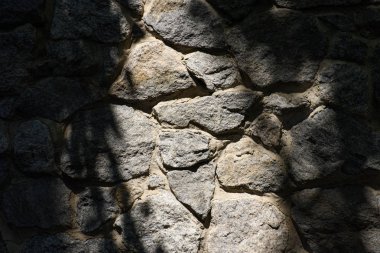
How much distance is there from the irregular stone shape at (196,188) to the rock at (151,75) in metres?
0.30

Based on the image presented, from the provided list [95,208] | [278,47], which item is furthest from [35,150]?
[278,47]

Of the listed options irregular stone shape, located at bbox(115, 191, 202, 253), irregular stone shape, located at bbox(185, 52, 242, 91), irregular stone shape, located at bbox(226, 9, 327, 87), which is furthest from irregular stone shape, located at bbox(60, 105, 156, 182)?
irregular stone shape, located at bbox(226, 9, 327, 87)

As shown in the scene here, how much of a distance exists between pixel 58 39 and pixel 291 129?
35.9 inches

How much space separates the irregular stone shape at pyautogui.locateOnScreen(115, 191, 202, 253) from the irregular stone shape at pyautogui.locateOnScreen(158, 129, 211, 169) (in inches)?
4.7

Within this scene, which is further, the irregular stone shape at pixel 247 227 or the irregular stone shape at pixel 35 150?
the irregular stone shape at pixel 35 150

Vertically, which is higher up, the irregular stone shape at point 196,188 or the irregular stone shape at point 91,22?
the irregular stone shape at point 91,22

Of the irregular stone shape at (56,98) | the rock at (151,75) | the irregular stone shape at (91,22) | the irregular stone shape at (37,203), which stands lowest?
the irregular stone shape at (37,203)

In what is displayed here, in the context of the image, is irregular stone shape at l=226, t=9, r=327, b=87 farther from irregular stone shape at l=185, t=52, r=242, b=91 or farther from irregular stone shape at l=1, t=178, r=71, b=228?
irregular stone shape at l=1, t=178, r=71, b=228

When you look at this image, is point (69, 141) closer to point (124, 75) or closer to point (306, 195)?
point (124, 75)

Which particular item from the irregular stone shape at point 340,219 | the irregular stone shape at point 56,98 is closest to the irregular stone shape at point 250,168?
the irregular stone shape at point 340,219

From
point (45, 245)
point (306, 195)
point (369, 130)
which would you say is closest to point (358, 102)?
point (369, 130)

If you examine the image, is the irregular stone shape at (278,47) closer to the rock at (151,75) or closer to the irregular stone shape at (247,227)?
the rock at (151,75)

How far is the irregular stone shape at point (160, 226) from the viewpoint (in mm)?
1640

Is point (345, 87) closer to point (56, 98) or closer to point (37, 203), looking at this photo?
point (56, 98)
